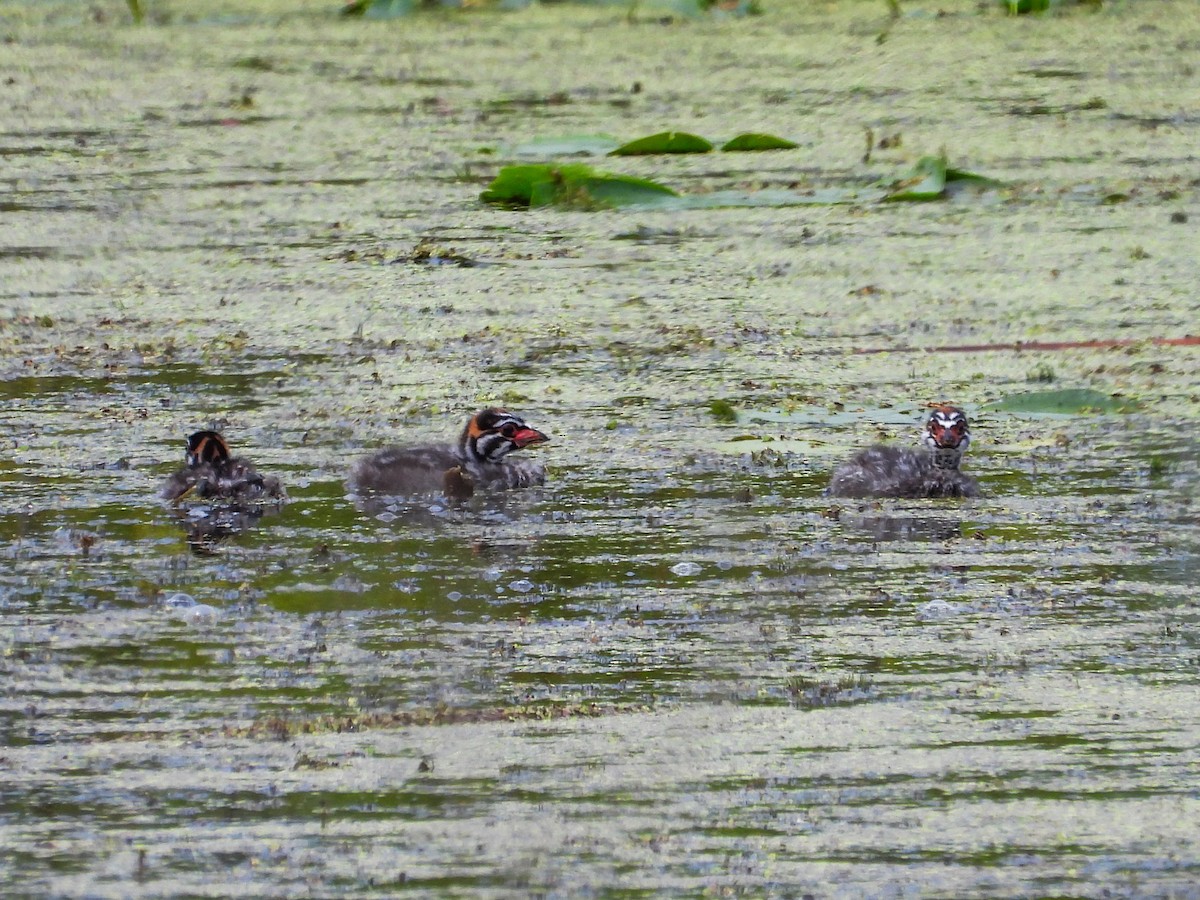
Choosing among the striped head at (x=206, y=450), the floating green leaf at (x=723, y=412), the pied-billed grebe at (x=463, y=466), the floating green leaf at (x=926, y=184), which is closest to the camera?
the striped head at (x=206, y=450)

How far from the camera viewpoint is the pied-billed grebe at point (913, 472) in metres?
5.62

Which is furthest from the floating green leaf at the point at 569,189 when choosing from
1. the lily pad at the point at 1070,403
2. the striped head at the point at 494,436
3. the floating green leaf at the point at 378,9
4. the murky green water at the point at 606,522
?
the floating green leaf at the point at 378,9

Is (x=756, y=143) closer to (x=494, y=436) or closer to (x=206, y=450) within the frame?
(x=494, y=436)

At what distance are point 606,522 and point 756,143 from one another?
4.85 metres

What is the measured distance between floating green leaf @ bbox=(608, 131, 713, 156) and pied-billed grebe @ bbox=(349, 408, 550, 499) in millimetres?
3936

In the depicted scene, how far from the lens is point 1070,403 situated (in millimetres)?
6320

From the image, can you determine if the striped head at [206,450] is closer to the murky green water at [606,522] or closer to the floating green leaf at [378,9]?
the murky green water at [606,522]

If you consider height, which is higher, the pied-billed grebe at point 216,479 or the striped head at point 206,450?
the striped head at point 206,450

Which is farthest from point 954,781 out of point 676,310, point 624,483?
point 676,310

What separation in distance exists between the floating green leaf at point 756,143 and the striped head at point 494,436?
165 inches

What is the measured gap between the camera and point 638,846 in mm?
3477

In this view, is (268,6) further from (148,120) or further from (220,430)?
(220,430)

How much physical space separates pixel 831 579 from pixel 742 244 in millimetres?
3657

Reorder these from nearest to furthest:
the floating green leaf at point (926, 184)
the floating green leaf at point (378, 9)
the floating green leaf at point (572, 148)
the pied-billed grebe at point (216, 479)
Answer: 1. the pied-billed grebe at point (216, 479)
2. the floating green leaf at point (926, 184)
3. the floating green leaf at point (572, 148)
4. the floating green leaf at point (378, 9)
